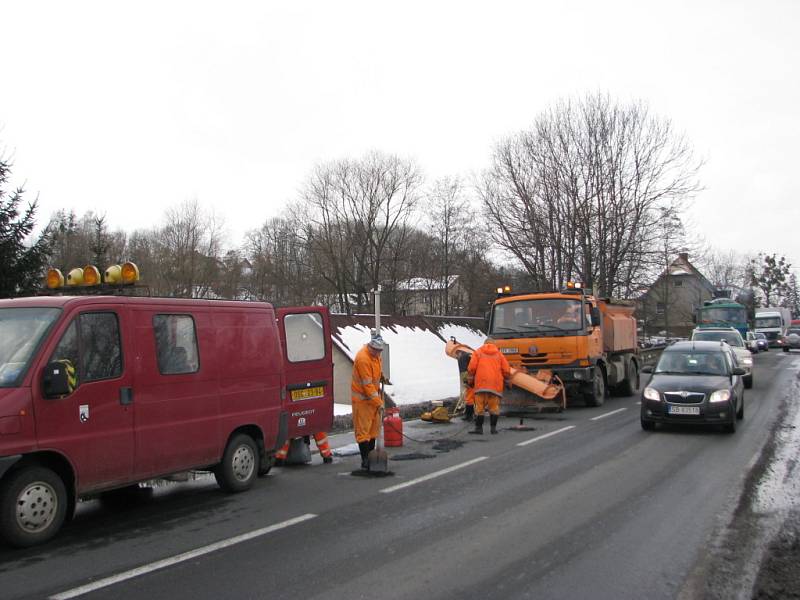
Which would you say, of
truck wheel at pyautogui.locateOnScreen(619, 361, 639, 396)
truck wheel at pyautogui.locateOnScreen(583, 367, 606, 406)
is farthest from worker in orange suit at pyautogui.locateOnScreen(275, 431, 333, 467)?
truck wheel at pyautogui.locateOnScreen(619, 361, 639, 396)

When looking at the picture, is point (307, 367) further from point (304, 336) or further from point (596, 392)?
point (596, 392)

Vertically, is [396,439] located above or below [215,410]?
below

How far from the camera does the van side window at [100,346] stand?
6168 millimetres

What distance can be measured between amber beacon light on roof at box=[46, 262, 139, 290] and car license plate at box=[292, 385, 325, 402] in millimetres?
2976

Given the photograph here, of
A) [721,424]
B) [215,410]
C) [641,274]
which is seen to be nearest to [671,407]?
[721,424]

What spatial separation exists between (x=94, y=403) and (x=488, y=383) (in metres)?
7.81

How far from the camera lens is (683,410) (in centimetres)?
1174

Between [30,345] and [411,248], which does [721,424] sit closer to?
[30,345]

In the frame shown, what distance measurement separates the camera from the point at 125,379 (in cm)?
645

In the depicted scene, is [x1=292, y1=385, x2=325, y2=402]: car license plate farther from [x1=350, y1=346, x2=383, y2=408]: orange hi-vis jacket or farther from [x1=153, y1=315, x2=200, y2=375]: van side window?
[x1=153, y1=315, x2=200, y2=375]: van side window

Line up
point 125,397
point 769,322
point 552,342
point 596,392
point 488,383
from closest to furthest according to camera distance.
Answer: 1. point 125,397
2. point 488,383
3. point 552,342
4. point 596,392
5. point 769,322

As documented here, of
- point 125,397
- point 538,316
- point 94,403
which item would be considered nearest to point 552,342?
point 538,316

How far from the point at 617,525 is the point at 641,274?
30046 millimetres

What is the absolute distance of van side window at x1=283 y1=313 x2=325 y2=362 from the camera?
32.0ft
